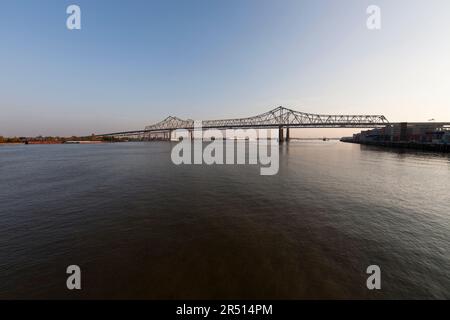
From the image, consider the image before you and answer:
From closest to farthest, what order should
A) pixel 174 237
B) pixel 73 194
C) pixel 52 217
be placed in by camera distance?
pixel 174 237 → pixel 52 217 → pixel 73 194

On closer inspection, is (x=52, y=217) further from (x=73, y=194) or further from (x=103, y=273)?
(x=103, y=273)

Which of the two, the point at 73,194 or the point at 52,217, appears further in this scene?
the point at 73,194

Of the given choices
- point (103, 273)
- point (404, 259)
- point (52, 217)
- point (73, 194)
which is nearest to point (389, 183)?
point (404, 259)

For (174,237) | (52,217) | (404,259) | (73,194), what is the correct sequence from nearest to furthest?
1. (404,259)
2. (174,237)
3. (52,217)
4. (73,194)

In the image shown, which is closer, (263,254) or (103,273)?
(103,273)
